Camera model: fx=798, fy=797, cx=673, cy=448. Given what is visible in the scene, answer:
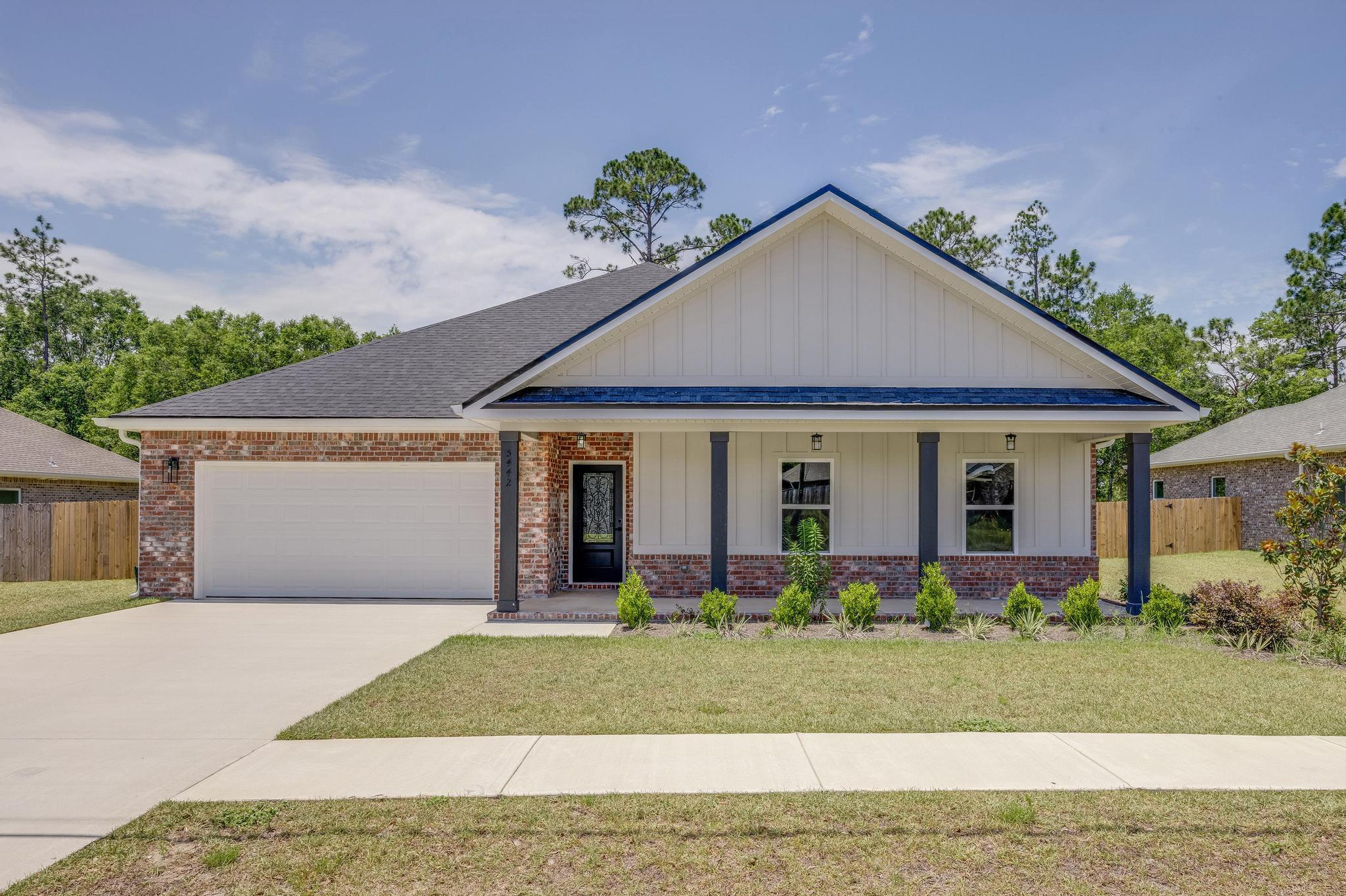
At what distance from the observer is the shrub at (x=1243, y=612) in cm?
929

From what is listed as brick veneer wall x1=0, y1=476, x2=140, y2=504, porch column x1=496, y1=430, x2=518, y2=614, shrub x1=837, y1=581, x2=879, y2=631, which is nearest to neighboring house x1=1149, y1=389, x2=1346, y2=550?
shrub x1=837, y1=581, x2=879, y2=631

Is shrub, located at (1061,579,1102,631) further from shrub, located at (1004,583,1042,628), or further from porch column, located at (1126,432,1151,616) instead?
Answer: porch column, located at (1126,432,1151,616)

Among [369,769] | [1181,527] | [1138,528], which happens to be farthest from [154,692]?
[1181,527]

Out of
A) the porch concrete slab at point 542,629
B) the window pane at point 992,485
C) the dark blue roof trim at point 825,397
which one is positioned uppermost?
the dark blue roof trim at point 825,397

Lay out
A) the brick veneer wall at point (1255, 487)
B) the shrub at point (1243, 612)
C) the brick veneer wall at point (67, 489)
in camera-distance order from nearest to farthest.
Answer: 1. the shrub at point (1243, 612)
2. the brick veneer wall at point (67, 489)
3. the brick veneer wall at point (1255, 487)

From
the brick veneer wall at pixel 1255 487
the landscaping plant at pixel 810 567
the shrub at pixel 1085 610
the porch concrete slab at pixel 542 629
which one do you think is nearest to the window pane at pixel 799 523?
the landscaping plant at pixel 810 567

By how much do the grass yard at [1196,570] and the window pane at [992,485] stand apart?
8.23ft

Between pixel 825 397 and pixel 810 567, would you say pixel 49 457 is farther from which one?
pixel 825 397

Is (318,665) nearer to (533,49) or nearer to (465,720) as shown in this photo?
(465,720)

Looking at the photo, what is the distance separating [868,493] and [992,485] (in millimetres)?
2004

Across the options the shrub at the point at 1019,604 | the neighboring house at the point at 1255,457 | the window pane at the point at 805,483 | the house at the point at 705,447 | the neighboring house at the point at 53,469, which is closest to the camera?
the shrub at the point at 1019,604

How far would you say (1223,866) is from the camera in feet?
12.7

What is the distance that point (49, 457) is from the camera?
2052 cm

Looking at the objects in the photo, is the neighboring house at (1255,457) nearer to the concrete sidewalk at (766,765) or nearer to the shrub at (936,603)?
the shrub at (936,603)
